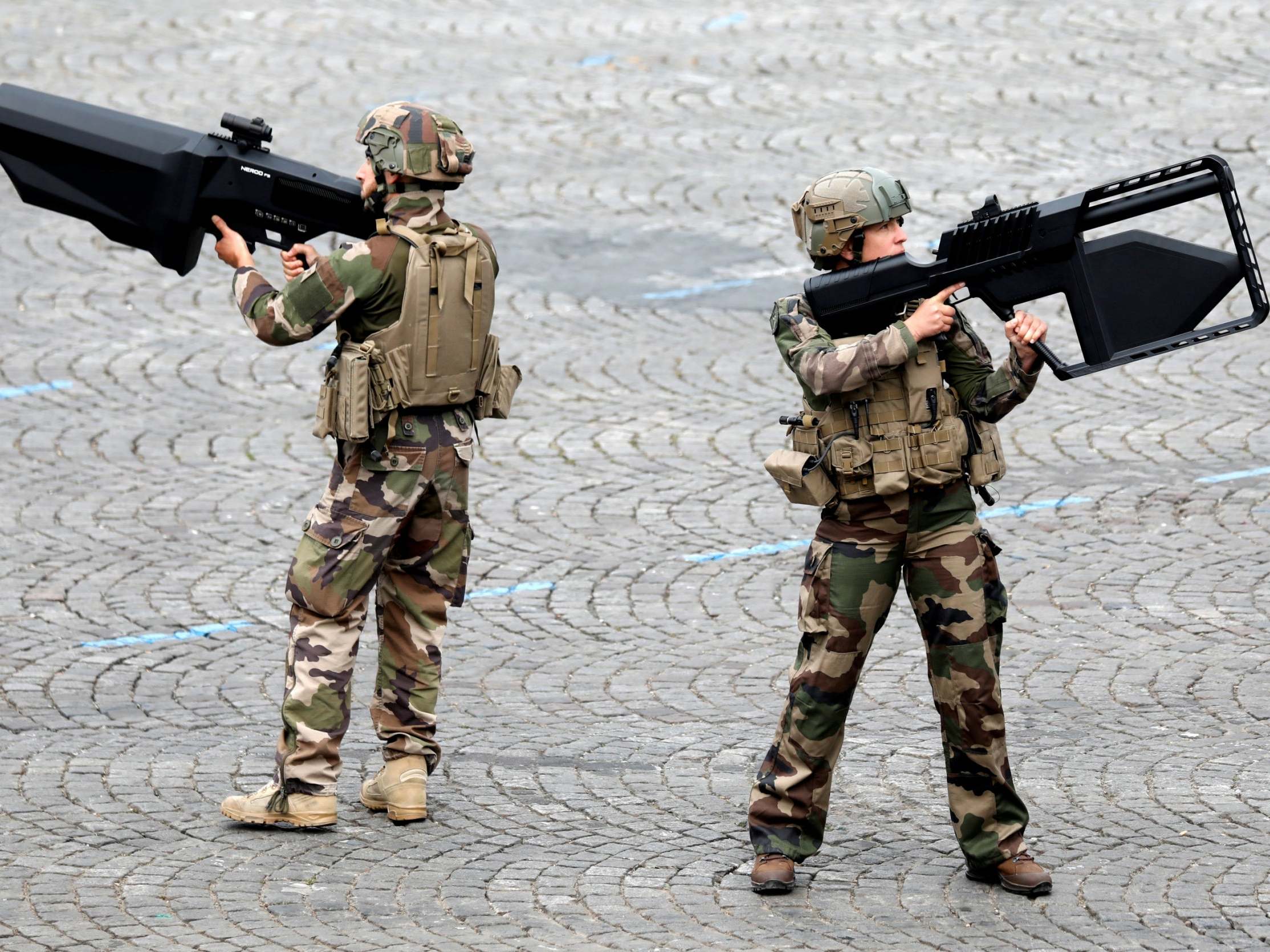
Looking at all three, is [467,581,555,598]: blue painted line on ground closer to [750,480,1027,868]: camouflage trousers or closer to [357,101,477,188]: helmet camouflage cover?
[357,101,477,188]: helmet camouflage cover

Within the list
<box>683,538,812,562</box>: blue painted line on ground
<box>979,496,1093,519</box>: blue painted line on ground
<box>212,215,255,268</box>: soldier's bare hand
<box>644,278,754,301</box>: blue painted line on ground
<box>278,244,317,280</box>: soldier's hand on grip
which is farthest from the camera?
<box>644,278,754,301</box>: blue painted line on ground

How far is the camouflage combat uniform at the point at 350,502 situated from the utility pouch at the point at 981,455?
1757 mm

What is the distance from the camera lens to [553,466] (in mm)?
10789

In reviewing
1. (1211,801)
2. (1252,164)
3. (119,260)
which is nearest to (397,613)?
(1211,801)

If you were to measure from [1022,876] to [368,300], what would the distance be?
2.79 m

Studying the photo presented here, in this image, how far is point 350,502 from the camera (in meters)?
6.88

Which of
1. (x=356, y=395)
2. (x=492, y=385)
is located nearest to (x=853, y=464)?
(x=492, y=385)

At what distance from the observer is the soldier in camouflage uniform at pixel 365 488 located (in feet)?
22.1

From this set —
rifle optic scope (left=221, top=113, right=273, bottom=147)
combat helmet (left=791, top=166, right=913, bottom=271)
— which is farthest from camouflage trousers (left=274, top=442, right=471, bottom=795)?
combat helmet (left=791, top=166, right=913, bottom=271)

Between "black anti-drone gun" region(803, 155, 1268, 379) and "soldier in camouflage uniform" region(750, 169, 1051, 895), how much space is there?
3.2 inches

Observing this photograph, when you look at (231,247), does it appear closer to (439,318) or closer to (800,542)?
(439,318)

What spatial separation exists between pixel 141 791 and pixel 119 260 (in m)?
7.65

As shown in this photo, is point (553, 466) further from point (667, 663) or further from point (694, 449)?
point (667, 663)

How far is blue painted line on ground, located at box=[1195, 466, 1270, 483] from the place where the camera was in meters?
10.2
